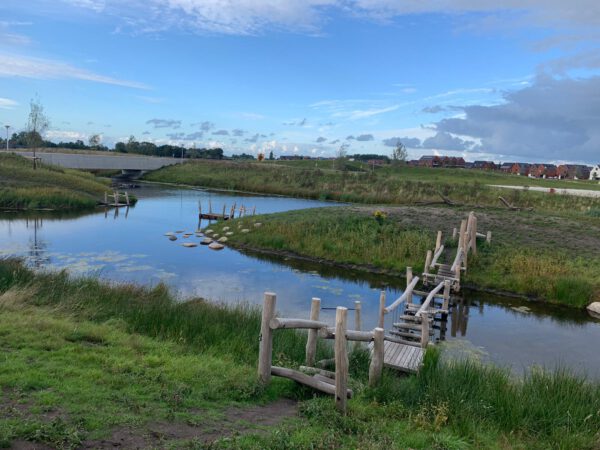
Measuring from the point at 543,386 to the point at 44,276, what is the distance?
13519 mm

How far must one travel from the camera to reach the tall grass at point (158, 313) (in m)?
9.96

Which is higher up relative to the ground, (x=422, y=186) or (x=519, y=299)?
(x=422, y=186)

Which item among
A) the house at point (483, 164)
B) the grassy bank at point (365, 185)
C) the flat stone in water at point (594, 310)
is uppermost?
the house at point (483, 164)

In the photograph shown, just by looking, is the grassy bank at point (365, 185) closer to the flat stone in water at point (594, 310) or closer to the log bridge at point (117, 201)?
the flat stone in water at point (594, 310)

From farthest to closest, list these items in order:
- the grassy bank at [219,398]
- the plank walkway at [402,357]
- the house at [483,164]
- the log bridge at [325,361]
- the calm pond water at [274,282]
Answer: the house at [483,164] → the calm pond water at [274,282] → the plank walkway at [402,357] → the log bridge at [325,361] → the grassy bank at [219,398]

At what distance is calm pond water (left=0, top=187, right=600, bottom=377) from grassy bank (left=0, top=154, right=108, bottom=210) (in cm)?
491

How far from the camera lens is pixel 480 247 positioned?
2484 centimetres

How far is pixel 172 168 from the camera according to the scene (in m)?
91.5

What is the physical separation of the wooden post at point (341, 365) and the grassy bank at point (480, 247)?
1627 cm

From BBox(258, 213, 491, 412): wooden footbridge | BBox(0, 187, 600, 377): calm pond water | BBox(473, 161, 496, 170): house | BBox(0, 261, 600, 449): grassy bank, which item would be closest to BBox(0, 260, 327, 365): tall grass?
BBox(0, 261, 600, 449): grassy bank

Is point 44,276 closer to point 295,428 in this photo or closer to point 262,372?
point 262,372

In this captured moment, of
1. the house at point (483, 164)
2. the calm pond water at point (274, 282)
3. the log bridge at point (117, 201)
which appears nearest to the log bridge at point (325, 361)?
the calm pond water at point (274, 282)

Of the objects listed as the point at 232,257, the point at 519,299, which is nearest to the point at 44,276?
the point at 232,257

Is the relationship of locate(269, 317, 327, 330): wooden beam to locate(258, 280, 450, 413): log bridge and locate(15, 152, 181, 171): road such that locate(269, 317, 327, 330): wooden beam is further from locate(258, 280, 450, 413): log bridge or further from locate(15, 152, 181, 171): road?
locate(15, 152, 181, 171): road
